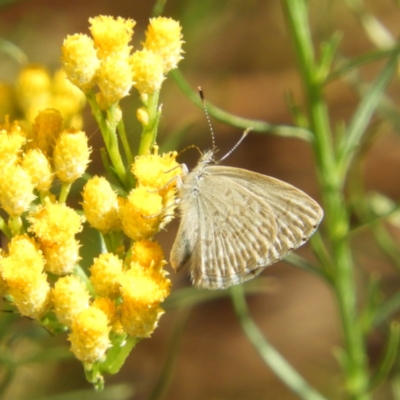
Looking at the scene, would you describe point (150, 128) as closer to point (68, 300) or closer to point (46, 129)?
point (46, 129)

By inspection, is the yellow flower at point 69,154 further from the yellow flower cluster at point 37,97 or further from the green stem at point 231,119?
the yellow flower cluster at point 37,97

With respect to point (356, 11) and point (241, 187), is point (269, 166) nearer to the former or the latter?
point (356, 11)

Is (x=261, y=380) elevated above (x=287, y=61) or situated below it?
below

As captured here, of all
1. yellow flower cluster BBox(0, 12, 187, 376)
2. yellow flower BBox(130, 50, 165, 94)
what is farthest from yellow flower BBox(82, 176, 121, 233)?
yellow flower BBox(130, 50, 165, 94)

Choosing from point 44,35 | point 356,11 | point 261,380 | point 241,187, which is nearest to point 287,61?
point 44,35

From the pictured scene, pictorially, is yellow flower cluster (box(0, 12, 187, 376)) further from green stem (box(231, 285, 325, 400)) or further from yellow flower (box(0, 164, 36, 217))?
green stem (box(231, 285, 325, 400))

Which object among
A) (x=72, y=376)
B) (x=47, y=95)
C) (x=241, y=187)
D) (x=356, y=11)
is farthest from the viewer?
(x=72, y=376)

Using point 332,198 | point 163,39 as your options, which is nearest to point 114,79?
point 163,39
